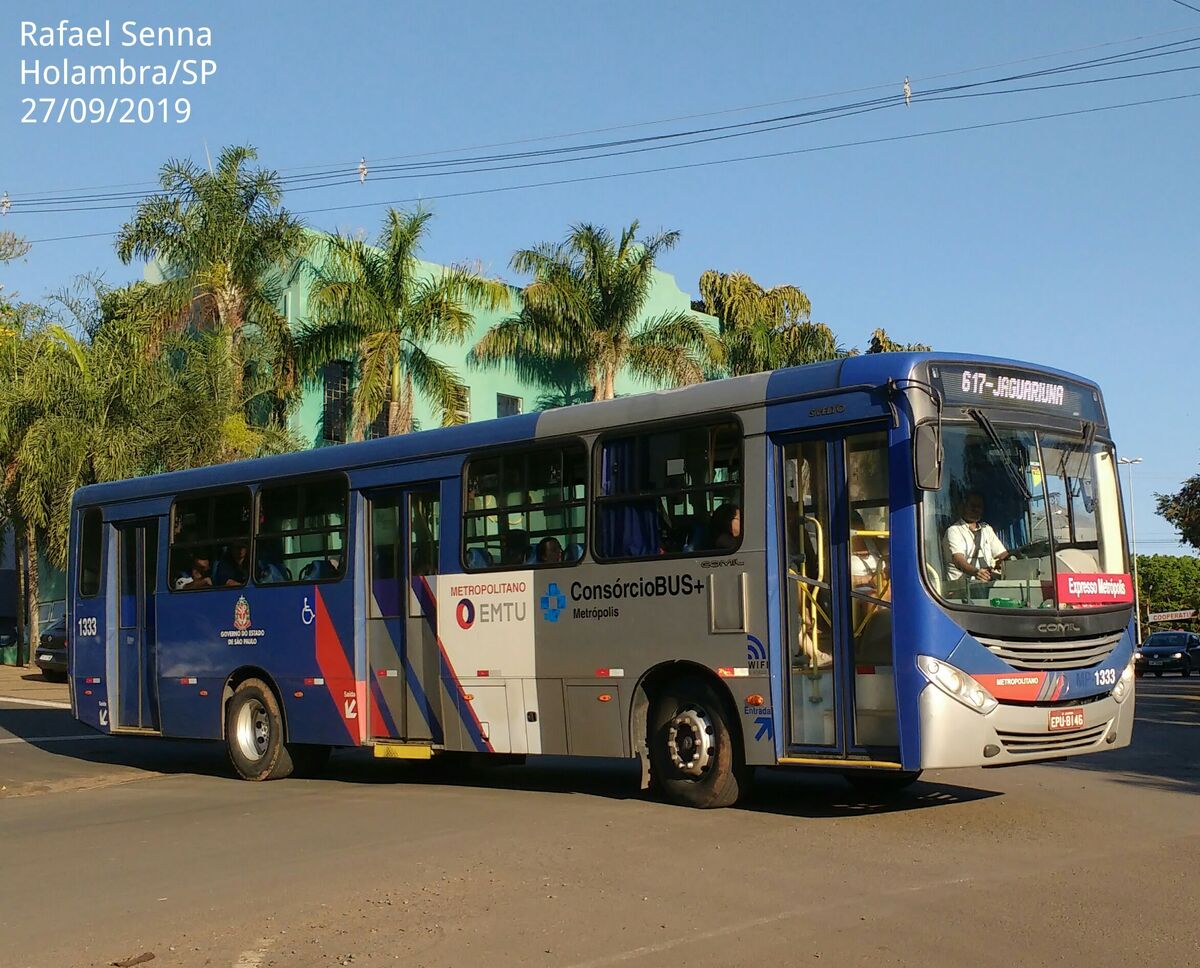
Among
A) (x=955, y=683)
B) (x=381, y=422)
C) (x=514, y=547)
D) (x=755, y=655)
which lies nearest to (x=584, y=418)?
(x=514, y=547)

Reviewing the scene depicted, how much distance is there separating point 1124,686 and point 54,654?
26965 mm

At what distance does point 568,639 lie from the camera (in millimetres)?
12414

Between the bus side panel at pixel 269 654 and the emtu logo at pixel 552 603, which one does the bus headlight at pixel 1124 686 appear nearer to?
the emtu logo at pixel 552 603

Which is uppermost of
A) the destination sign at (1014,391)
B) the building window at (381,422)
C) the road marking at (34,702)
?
the building window at (381,422)

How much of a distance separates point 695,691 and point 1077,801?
318 cm

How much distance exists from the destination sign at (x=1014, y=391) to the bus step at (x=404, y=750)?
19.7ft

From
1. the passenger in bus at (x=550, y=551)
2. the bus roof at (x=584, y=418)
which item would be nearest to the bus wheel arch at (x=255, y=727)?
the bus roof at (x=584, y=418)

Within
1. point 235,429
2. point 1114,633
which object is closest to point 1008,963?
point 1114,633

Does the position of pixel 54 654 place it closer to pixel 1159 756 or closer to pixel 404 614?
pixel 404 614

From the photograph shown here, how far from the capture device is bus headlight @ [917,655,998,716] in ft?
32.6

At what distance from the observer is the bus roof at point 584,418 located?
35.2ft

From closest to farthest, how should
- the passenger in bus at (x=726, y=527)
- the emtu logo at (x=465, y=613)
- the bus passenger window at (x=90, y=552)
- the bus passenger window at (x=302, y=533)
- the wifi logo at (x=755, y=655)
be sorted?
1. the wifi logo at (x=755, y=655)
2. the passenger in bus at (x=726, y=527)
3. the emtu logo at (x=465, y=613)
4. the bus passenger window at (x=302, y=533)
5. the bus passenger window at (x=90, y=552)

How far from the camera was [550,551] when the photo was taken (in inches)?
496

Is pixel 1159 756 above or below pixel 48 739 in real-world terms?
below
